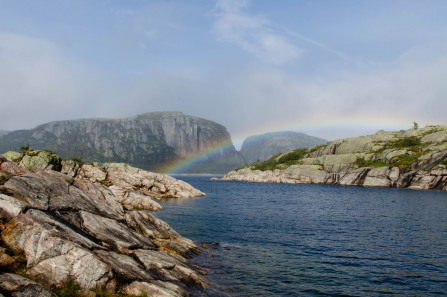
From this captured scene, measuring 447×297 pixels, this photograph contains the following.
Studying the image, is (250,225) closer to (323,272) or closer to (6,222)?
(323,272)

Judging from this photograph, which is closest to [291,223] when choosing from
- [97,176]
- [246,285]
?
[246,285]

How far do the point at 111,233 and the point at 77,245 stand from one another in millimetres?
6009

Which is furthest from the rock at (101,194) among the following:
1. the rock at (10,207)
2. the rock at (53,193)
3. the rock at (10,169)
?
the rock at (10,207)

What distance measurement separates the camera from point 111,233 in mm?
24078

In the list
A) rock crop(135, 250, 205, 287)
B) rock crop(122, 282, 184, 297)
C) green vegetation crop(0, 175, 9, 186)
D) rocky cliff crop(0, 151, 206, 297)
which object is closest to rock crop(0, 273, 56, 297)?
rocky cliff crop(0, 151, 206, 297)

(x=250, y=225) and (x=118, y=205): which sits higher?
(x=118, y=205)

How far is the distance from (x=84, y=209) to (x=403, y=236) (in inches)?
1730

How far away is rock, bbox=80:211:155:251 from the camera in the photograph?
22.9 m

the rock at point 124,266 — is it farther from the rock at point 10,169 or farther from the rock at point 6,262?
the rock at point 10,169

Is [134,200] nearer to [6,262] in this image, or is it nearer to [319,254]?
[319,254]

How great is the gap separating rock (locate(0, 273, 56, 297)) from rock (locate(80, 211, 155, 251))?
7900 mm

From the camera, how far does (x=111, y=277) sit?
704 inches

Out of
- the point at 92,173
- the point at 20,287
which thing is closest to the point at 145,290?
the point at 20,287

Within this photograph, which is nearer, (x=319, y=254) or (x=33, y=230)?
(x=33, y=230)
